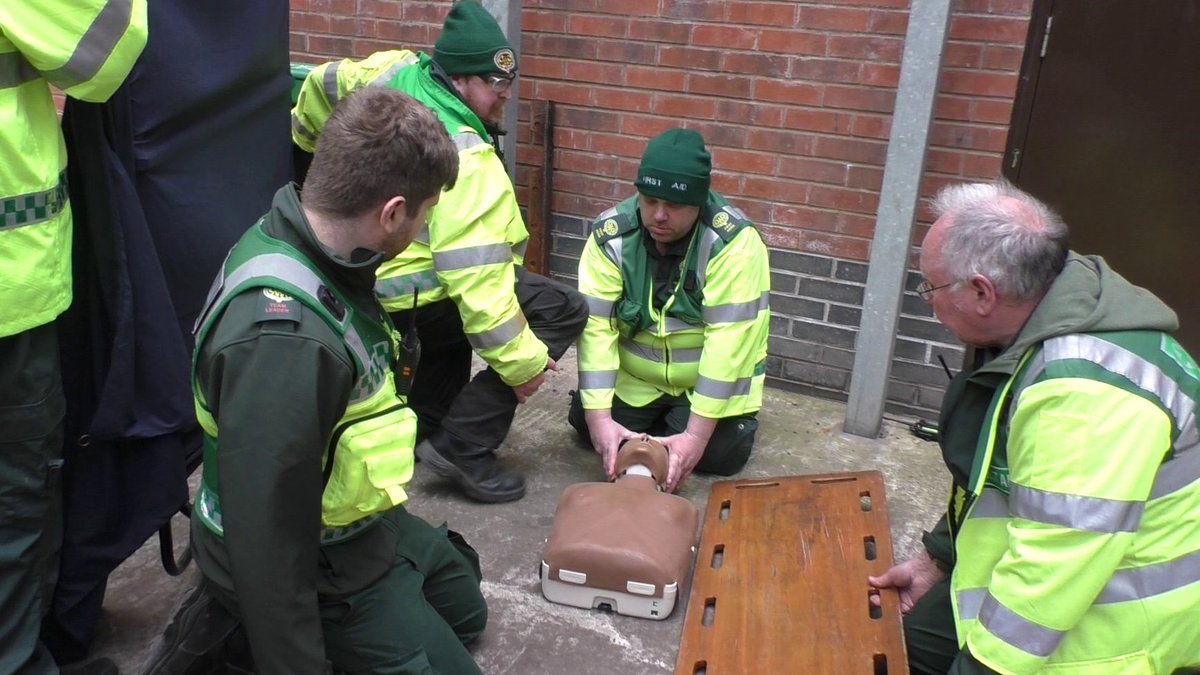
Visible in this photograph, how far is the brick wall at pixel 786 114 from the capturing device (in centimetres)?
418

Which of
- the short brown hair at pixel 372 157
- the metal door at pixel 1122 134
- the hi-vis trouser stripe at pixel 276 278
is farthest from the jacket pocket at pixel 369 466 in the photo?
the metal door at pixel 1122 134

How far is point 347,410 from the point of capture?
2104 millimetres

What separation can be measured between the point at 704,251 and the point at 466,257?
948mm

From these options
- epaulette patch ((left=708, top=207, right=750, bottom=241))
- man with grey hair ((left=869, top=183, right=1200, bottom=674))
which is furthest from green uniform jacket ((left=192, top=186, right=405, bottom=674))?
epaulette patch ((left=708, top=207, right=750, bottom=241))

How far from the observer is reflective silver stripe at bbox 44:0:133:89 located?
2090 mm

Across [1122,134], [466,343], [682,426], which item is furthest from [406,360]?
[1122,134]

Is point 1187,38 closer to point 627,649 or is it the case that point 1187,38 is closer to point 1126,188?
point 1126,188

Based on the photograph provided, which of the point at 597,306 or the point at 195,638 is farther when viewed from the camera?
the point at 597,306

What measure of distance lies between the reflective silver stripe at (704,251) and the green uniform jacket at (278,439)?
73.5 inches

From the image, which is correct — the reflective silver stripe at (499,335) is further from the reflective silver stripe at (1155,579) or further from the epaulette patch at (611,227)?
the reflective silver stripe at (1155,579)

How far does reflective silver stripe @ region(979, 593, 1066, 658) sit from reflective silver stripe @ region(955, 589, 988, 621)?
0.24 meters

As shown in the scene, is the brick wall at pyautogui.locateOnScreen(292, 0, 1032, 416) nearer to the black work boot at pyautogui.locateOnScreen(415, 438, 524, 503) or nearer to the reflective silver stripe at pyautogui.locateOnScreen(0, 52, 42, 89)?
the black work boot at pyautogui.locateOnScreen(415, 438, 524, 503)

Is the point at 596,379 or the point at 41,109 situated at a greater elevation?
the point at 41,109

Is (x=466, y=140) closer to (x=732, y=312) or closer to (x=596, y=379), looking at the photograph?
(x=596, y=379)
